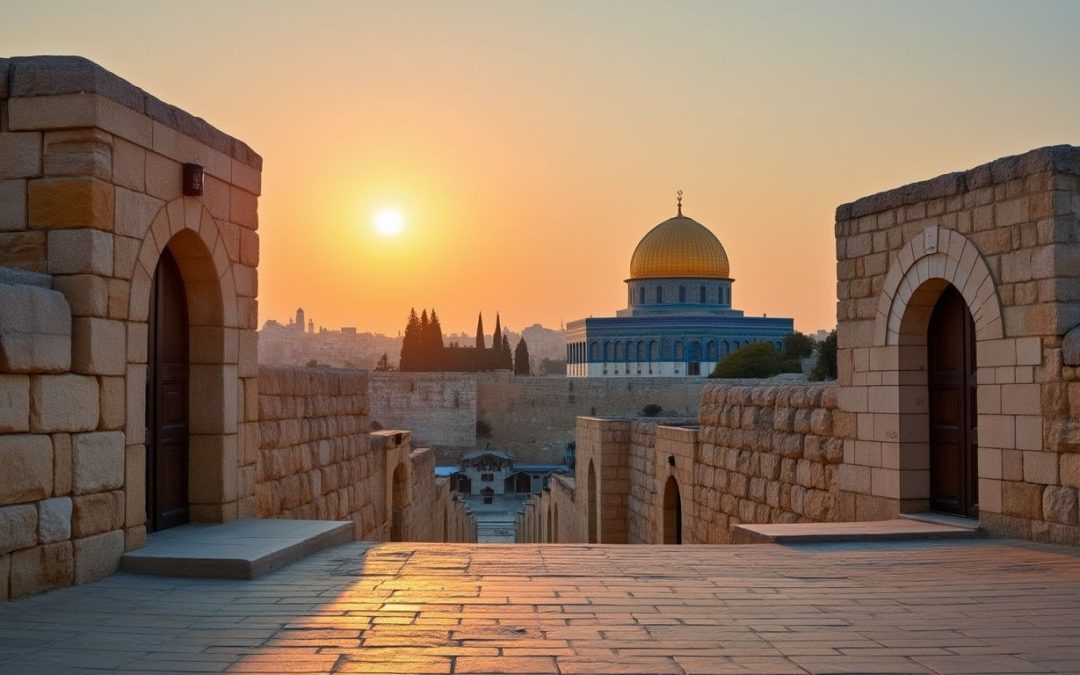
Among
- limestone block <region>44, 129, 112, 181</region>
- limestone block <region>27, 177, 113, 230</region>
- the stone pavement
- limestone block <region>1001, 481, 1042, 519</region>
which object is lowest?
the stone pavement

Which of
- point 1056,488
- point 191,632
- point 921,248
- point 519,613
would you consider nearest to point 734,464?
point 921,248

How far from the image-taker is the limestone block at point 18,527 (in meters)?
4.56

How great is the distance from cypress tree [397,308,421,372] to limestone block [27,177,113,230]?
72.7 meters

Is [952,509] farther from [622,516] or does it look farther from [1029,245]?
[622,516]

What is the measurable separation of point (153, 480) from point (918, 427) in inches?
211

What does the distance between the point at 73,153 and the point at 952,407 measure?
6.06 metres

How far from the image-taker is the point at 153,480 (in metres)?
6.34

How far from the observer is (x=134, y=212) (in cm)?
558

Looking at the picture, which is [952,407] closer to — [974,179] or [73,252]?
[974,179]

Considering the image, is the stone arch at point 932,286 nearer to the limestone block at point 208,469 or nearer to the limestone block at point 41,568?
the limestone block at point 208,469

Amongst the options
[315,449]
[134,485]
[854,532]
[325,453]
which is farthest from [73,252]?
[854,532]

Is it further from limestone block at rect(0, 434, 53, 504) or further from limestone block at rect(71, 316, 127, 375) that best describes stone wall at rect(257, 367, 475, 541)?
limestone block at rect(0, 434, 53, 504)

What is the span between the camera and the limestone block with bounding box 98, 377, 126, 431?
17.4 feet

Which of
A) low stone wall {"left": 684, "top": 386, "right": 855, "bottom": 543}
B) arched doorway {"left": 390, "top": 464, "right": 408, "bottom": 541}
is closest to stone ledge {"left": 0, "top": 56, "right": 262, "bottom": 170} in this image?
low stone wall {"left": 684, "top": 386, "right": 855, "bottom": 543}
